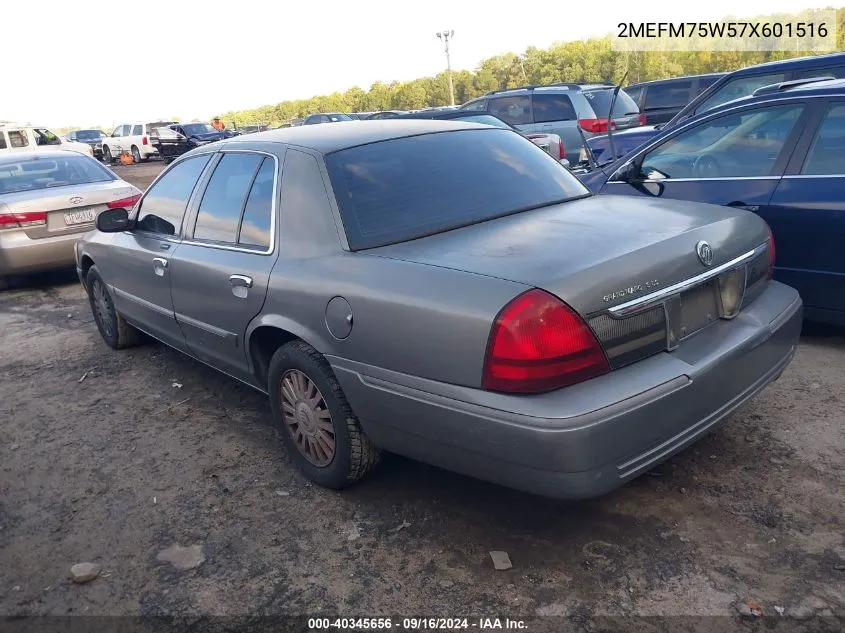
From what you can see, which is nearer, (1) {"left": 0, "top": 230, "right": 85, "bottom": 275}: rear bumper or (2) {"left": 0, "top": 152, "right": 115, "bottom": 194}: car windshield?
(1) {"left": 0, "top": 230, "right": 85, "bottom": 275}: rear bumper

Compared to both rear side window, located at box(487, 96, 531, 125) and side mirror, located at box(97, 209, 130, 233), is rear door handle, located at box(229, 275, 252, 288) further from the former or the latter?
rear side window, located at box(487, 96, 531, 125)

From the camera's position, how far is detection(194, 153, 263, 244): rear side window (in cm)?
384

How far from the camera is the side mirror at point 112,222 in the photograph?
16.1ft

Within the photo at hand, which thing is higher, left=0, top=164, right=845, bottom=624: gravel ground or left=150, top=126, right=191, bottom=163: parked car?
left=150, top=126, right=191, bottom=163: parked car

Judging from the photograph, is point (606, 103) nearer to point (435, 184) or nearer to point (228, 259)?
point (435, 184)

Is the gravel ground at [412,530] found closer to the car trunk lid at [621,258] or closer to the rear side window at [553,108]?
the car trunk lid at [621,258]

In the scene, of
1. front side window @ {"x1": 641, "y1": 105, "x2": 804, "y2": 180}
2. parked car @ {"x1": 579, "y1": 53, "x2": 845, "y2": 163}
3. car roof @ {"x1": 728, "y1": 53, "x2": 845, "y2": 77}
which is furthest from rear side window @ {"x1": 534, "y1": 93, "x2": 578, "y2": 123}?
front side window @ {"x1": 641, "y1": 105, "x2": 804, "y2": 180}

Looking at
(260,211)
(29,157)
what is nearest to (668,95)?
(29,157)

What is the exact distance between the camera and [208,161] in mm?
4301

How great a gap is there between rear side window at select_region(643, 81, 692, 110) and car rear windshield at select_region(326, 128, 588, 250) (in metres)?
11.3

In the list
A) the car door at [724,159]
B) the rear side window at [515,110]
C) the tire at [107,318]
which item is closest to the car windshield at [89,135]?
the rear side window at [515,110]

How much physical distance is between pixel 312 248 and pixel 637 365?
4.77 ft

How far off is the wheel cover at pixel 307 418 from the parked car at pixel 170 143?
2880 centimetres

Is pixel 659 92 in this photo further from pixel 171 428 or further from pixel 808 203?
pixel 171 428
